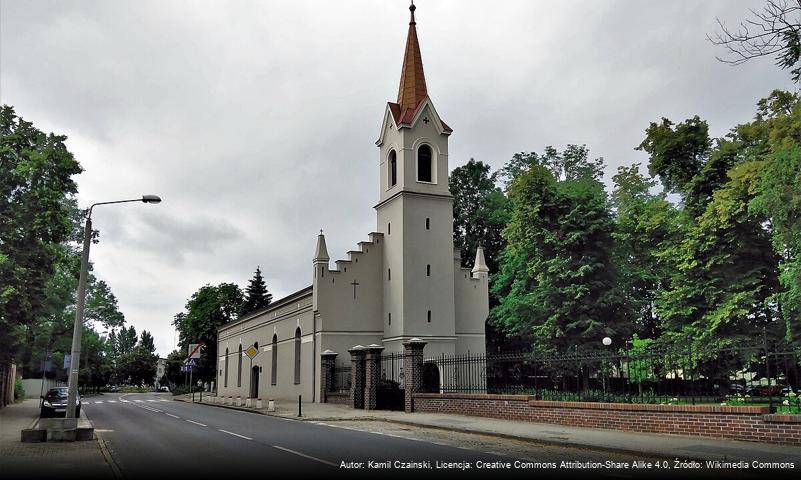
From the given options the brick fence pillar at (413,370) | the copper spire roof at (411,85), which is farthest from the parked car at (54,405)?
the copper spire roof at (411,85)

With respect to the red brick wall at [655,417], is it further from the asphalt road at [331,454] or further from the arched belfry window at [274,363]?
the arched belfry window at [274,363]

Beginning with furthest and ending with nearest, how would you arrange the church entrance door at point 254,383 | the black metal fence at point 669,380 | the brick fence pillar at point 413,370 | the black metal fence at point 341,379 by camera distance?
the church entrance door at point 254,383, the black metal fence at point 341,379, the brick fence pillar at point 413,370, the black metal fence at point 669,380

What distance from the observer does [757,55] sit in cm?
1360

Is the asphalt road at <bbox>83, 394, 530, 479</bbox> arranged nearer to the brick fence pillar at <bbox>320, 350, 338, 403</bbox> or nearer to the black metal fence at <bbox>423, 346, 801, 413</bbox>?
the black metal fence at <bbox>423, 346, 801, 413</bbox>

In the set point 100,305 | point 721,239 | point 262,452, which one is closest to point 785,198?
point 721,239

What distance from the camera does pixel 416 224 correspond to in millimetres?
40844

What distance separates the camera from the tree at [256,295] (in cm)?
7662

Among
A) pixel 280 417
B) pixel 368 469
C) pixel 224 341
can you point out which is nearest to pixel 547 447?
pixel 368 469

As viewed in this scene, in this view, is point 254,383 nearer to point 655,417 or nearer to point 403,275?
point 403,275

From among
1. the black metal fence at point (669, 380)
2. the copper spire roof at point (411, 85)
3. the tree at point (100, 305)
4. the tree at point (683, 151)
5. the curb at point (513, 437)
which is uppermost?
the copper spire roof at point (411, 85)

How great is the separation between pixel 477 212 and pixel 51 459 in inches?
1762

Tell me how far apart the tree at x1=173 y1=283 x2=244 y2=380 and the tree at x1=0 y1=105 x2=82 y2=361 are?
158 feet

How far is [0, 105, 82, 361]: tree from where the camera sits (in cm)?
2534

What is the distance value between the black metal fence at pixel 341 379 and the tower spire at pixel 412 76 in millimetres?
16357
